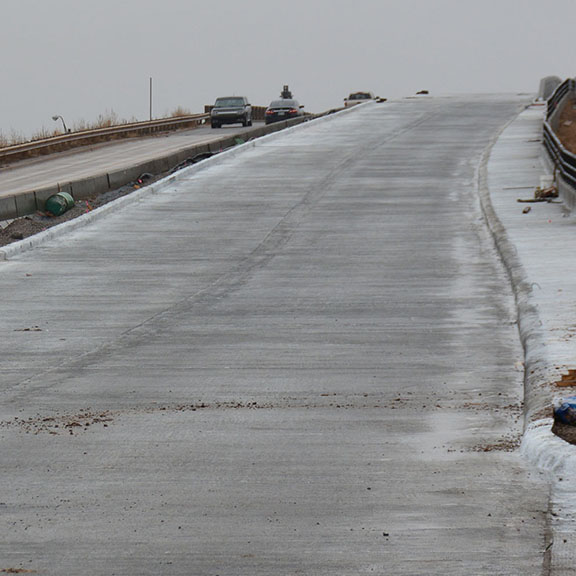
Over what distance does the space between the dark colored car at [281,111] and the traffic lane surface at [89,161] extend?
129 inches

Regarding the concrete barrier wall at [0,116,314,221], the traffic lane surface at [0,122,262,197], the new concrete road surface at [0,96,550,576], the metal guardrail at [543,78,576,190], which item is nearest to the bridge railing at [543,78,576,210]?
the metal guardrail at [543,78,576,190]

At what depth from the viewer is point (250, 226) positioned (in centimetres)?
2147

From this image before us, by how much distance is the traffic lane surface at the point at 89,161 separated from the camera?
3938cm

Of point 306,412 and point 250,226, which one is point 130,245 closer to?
point 250,226

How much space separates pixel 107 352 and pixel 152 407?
245 centimetres

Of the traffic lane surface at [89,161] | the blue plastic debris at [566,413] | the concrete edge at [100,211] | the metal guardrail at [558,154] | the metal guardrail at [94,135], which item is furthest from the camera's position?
the metal guardrail at [94,135]

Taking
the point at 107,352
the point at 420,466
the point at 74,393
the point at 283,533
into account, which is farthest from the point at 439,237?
the point at 283,533

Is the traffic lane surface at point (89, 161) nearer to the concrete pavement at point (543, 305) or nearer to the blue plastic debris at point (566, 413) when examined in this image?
the concrete pavement at point (543, 305)

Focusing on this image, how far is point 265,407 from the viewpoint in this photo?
8.77m

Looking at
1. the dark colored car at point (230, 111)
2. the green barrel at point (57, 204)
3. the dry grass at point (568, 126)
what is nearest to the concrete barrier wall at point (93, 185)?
the green barrel at point (57, 204)

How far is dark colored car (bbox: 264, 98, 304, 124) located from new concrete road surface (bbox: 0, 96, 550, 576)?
4834 centimetres

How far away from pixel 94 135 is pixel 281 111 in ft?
47.0

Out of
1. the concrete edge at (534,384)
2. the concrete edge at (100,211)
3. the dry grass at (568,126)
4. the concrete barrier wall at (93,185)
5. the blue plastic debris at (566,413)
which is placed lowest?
the dry grass at (568,126)

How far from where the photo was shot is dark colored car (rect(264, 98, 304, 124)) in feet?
225
